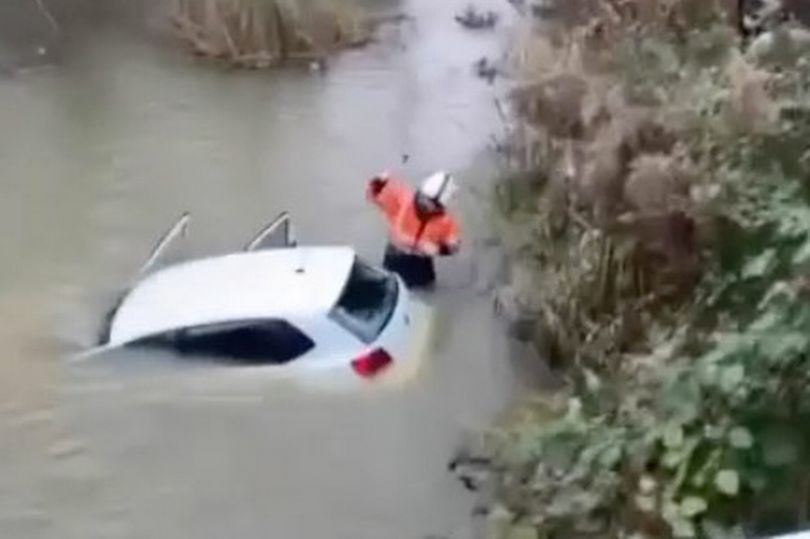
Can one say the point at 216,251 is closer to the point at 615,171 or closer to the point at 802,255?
the point at 615,171

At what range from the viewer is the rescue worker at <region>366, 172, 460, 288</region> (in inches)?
358

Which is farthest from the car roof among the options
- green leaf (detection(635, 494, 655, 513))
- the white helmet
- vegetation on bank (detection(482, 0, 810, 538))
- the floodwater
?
green leaf (detection(635, 494, 655, 513))

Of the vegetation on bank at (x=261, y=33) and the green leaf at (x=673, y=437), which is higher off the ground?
the vegetation on bank at (x=261, y=33)

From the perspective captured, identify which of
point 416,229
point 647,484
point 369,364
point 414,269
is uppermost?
point 416,229

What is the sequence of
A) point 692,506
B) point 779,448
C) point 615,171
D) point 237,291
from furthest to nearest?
point 237,291 < point 615,171 < point 692,506 < point 779,448

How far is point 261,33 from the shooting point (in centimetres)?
1246

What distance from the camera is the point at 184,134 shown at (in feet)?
36.7

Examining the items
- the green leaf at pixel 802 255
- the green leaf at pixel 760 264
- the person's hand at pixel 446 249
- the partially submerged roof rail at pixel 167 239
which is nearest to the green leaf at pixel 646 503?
the green leaf at pixel 760 264

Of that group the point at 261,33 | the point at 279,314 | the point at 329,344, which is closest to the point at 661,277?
the point at 329,344

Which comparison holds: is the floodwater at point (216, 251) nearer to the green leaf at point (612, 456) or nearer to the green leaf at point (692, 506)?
the green leaf at point (612, 456)

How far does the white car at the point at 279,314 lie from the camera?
8102 millimetres

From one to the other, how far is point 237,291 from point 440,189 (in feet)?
5.00

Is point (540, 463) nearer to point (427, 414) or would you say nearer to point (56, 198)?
point (427, 414)

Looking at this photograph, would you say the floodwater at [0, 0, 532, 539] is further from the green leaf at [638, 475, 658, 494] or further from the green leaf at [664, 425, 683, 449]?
the green leaf at [664, 425, 683, 449]
